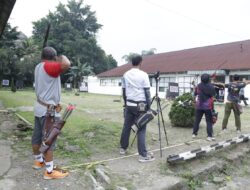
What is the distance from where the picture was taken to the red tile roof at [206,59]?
72.7 feet

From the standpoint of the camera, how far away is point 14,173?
4305 mm

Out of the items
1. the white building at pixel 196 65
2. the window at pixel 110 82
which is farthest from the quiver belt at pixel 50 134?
the window at pixel 110 82

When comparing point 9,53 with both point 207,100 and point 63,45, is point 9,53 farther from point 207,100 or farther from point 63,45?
point 207,100

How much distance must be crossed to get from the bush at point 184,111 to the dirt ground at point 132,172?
221 cm

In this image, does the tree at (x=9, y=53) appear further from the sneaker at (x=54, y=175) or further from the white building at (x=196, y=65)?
the sneaker at (x=54, y=175)

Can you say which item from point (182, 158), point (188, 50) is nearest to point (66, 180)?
point (182, 158)

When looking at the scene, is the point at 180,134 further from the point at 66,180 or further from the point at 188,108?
the point at 66,180

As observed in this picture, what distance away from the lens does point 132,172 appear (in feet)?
14.9

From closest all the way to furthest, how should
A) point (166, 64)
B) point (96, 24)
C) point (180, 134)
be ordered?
1. point (180, 134)
2. point (166, 64)
3. point (96, 24)

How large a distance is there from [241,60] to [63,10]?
42.7 m

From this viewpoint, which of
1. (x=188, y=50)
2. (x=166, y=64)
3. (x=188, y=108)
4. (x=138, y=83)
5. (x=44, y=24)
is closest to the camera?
(x=138, y=83)

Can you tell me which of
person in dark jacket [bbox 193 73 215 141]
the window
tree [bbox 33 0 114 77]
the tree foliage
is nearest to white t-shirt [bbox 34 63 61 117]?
person in dark jacket [bbox 193 73 215 141]

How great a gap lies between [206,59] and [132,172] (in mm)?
22566

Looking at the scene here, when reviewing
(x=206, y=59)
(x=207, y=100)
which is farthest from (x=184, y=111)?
(x=206, y=59)
